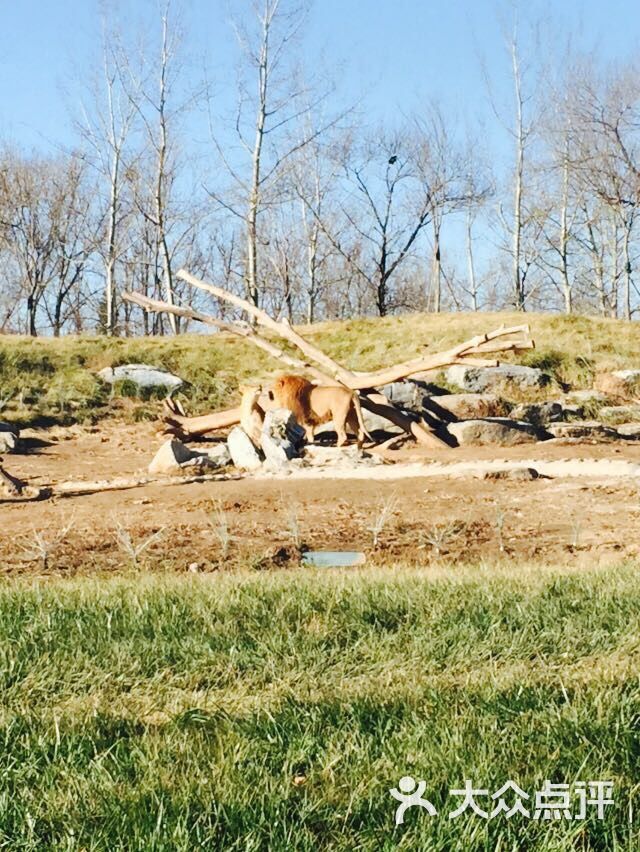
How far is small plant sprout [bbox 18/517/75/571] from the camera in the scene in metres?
6.19

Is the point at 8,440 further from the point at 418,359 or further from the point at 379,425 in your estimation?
the point at 418,359

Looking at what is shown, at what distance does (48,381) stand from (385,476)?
27.8 feet

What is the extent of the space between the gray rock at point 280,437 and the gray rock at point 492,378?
5.08 m

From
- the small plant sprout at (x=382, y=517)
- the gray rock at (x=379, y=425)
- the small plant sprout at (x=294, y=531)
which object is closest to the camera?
the small plant sprout at (x=294, y=531)

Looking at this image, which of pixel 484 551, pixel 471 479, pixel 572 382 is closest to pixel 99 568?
pixel 484 551

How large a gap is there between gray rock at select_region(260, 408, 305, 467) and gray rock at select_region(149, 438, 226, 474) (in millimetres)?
683

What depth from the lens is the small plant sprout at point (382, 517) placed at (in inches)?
270

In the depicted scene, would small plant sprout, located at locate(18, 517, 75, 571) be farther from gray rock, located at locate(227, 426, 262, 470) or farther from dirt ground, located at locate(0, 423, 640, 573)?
gray rock, located at locate(227, 426, 262, 470)

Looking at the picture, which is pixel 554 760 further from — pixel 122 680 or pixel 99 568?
pixel 99 568

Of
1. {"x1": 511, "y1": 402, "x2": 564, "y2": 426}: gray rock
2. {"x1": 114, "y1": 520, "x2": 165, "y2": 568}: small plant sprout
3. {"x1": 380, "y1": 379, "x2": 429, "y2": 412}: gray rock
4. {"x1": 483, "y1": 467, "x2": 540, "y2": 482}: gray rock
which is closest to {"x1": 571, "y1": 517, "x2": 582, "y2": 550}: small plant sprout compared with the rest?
{"x1": 483, "y1": 467, "x2": 540, "y2": 482}: gray rock

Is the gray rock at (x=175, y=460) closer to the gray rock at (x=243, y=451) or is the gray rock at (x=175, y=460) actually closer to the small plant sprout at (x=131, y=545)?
the gray rock at (x=243, y=451)

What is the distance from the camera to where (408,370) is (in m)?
13.4

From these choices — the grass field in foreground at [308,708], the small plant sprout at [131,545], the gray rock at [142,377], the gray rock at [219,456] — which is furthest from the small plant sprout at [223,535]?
the gray rock at [142,377]

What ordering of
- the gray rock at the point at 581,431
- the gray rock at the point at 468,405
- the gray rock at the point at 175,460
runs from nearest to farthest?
1. the gray rock at the point at 175,460
2. the gray rock at the point at 581,431
3. the gray rock at the point at 468,405
